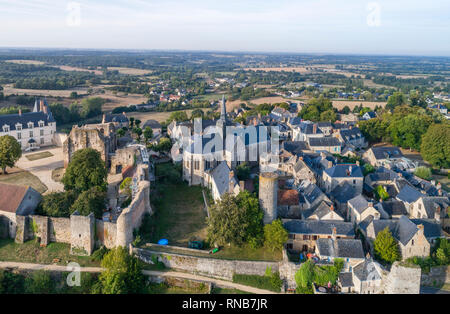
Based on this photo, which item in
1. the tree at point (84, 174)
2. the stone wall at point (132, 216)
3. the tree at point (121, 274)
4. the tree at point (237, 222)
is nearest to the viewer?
the tree at point (121, 274)

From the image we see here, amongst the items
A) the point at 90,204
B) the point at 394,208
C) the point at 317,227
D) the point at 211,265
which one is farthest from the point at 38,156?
the point at 394,208

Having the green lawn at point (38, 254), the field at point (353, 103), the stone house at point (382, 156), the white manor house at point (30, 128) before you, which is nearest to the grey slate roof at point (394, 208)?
the stone house at point (382, 156)

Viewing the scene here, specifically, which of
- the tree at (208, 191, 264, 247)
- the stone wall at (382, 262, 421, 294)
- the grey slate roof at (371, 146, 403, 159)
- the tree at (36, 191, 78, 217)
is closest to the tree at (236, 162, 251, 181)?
the tree at (208, 191, 264, 247)

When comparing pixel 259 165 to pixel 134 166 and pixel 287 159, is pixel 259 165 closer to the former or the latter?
pixel 287 159

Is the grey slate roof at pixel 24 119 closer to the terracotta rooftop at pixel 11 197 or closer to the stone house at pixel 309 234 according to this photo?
the terracotta rooftop at pixel 11 197

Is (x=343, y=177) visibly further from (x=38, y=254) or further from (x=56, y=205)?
(x=38, y=254)

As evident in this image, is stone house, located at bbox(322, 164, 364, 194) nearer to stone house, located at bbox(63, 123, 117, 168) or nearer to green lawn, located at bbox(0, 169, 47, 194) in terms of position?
stone house, located at bbox(63, 123, 117, 168)
